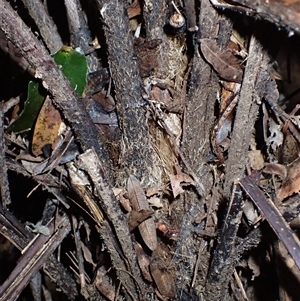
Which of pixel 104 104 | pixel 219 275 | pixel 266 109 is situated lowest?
pixel 219 275

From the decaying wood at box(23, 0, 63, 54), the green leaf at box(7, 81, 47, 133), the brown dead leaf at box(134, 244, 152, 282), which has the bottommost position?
the brown dead leaf at box(134, 244, 152, 282)

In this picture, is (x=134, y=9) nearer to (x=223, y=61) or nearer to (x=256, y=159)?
(x=223, y=61)

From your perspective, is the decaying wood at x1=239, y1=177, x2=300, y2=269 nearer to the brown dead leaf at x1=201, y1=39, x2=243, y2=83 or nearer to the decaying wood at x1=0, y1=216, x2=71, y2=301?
the brown dead leaf at x1=201, y1=39, x2=243, y2=83

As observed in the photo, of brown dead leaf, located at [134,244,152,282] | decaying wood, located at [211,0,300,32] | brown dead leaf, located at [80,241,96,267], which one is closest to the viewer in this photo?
decaying wood, located at [211,0,300,32]

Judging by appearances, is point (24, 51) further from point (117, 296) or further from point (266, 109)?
point (117, 296)

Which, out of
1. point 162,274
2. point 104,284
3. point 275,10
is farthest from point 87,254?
point 275,10

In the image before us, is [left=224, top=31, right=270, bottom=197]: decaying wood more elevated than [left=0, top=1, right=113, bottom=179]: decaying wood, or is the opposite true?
[left=224, top=31, right=270, bottom=197]: decaying wood

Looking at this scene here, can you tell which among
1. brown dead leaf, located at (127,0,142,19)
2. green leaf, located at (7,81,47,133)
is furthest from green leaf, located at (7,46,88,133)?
brown dead leaf, located at (127,0,142,19)

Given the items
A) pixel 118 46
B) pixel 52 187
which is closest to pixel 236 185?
pixel 118 46
